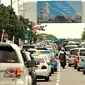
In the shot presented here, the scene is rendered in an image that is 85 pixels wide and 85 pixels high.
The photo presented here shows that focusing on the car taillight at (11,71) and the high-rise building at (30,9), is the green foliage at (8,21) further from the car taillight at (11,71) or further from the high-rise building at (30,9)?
the high-rise building at (30,9)

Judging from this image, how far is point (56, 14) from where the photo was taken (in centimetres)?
10075

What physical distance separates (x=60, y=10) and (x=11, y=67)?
283 feet

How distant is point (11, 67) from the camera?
12398mm

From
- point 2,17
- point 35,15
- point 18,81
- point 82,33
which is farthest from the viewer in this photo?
point 82,33

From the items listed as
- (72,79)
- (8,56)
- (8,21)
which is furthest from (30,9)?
(8,56)

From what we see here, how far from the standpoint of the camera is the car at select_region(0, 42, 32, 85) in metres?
12.4

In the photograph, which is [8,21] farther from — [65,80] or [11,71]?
[11,71]

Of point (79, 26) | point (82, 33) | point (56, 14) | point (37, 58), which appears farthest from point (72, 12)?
point (37, 58)

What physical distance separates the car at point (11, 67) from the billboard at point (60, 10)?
84647 mm

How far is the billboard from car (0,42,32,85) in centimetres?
8465

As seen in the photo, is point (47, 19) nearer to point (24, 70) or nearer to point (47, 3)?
point (47, 3)

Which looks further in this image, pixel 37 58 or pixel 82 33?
pixel 82 33

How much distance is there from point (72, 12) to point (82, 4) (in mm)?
3555

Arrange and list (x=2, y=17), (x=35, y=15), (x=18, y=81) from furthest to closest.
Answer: (x=35, y=15)
(x=2, y=17)
(x=18, y=81)
